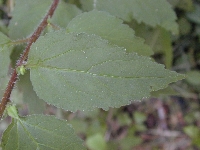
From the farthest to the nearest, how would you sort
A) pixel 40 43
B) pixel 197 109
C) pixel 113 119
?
pixel 113 119, pixel 197 109, pixel 40 43

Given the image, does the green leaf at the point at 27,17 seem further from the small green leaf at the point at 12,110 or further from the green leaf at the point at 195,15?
the green leaf at the point at 195,15

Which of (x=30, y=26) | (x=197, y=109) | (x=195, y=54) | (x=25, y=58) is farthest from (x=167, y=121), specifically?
→ (x=25, y=58)

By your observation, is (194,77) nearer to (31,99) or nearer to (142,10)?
(142,10)

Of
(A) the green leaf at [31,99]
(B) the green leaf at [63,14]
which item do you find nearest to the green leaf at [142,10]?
(B) the green leaf at [63,14]

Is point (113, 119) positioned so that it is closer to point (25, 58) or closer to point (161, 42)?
point (161, 42)

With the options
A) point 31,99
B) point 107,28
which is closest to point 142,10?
point 107,28

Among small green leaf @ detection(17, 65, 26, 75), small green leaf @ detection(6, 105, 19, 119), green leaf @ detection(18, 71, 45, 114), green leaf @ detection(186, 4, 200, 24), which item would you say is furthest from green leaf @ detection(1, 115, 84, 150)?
green leaf @ detection(186, 4, 200, 24)
